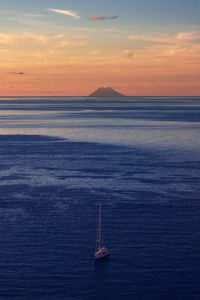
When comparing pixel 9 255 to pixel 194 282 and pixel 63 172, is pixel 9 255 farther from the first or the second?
pixel 63 172

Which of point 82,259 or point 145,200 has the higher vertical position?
point 145,200

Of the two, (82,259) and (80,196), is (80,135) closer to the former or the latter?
(80,196)

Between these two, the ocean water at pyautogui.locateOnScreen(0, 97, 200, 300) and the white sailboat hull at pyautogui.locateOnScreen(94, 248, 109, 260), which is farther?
the white sailboat hull at pyautogui.locateOnScreen(94, 248, 109, 260)

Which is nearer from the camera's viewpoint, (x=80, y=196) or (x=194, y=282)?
(x=194, y=282)

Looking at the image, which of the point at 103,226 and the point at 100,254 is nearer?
the point at 100,254

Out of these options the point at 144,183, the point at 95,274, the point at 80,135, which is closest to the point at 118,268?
the point at 95,274

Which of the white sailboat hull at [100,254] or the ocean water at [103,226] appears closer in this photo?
→ the ocean water at [103,226]

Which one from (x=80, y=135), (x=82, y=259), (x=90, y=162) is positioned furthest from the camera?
(x=80, y=135)

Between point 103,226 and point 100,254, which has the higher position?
point 103,226

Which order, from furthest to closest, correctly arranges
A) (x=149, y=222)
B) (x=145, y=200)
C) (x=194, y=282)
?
1. (x=145, y=200)
2. (x=149, y=222)
3. (x=194, y=282)

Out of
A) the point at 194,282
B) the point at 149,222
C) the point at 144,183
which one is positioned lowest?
the point at 194,282
